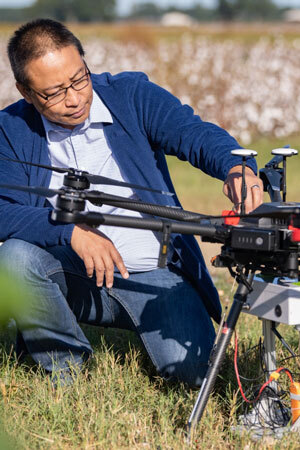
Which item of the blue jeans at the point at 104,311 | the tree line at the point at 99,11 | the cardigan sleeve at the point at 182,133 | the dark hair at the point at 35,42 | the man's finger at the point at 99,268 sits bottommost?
the blue jeans at the point at 104,311

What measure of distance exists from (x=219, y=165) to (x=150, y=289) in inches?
26.4

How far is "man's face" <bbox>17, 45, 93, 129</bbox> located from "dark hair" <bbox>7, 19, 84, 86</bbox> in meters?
Result: 0.03

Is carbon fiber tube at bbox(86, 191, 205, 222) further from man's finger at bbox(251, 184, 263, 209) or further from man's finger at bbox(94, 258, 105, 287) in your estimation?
man's finger at bbox(94, 258, 105, 287)

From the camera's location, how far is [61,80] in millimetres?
3127

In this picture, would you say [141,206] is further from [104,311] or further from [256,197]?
[104,311]

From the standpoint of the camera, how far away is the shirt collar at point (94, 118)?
3318 millimetres

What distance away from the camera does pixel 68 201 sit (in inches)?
85.7

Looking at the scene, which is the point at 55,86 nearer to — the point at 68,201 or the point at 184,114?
the point at 184,114

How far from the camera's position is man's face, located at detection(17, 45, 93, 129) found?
10.3 feet

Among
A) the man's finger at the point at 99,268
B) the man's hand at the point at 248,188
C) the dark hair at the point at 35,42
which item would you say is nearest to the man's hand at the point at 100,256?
the man's finger at the point at 99,268

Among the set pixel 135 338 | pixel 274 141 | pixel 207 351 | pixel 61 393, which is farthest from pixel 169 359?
pixel 274 141

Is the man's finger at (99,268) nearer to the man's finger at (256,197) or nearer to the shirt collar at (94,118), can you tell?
the man's finger at (256,197)

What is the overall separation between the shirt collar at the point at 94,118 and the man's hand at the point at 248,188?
A: 2.44ft

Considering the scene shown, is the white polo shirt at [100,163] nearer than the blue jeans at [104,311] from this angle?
No
